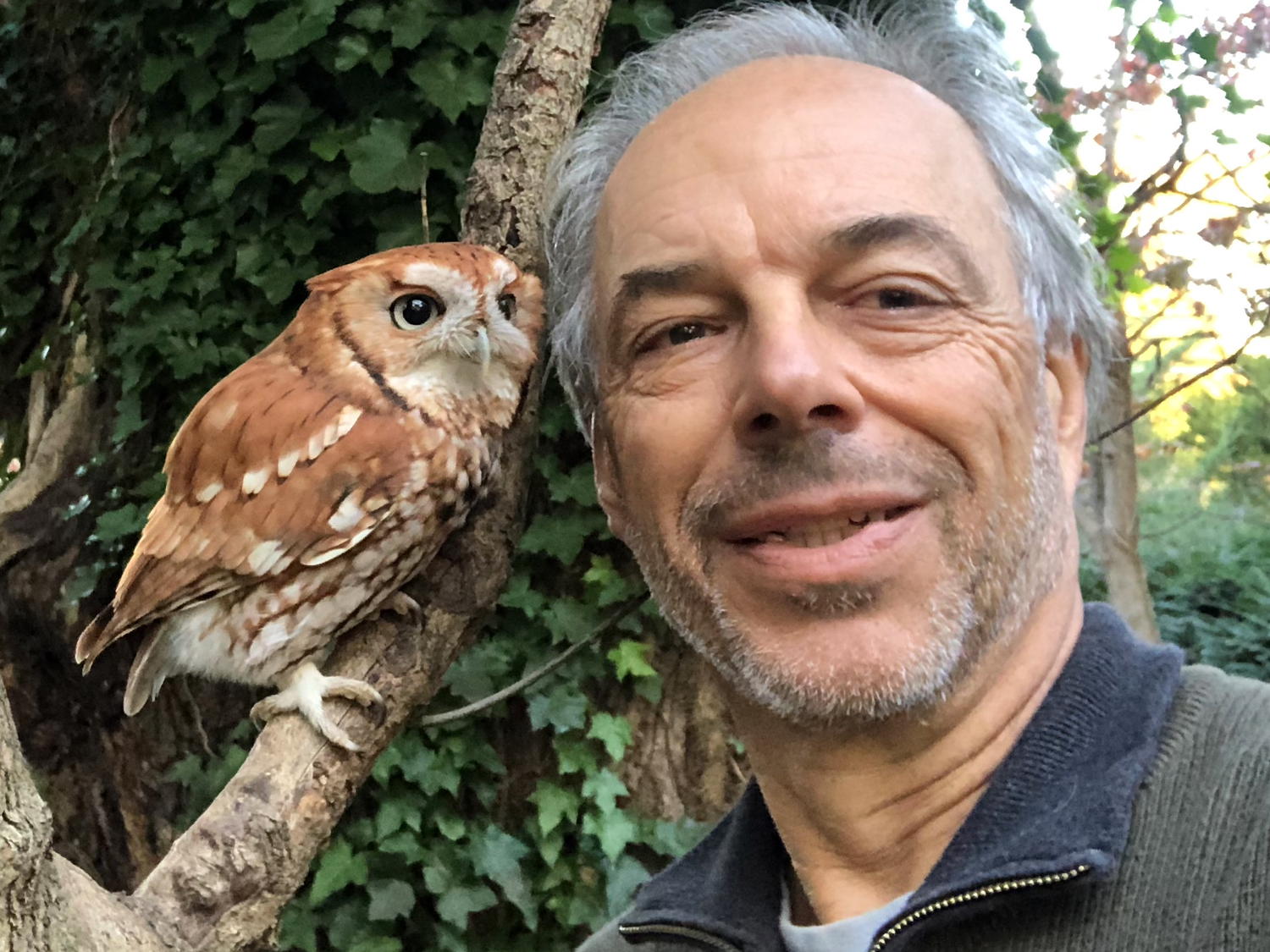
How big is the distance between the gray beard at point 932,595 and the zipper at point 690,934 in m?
0.20

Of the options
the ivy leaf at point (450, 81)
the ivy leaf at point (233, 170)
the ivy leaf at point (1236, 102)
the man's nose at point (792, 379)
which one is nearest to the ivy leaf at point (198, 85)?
the ivy leaf at point (233, 170)

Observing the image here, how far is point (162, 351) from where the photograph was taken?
5.60ft

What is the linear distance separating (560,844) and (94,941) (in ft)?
3.30

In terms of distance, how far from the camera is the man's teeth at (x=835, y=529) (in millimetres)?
771

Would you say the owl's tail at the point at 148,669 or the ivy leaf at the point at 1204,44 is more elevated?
the ivy leaf at the point at 1204,44

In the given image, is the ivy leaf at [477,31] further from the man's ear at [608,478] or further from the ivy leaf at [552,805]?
the ivy leaf at [552,805]

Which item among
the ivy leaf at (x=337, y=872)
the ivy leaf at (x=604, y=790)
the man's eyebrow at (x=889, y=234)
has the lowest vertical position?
the ivy leaf at (x=337, y=872)

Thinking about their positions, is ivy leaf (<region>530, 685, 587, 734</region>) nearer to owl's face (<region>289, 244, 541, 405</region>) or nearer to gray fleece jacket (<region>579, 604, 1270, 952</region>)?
owl's face (<region>289, 244, 541, 405</region>)

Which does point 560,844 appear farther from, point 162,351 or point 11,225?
point 11,225

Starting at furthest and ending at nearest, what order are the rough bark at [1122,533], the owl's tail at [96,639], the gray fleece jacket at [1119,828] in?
the rough bark at [1122,533] → the owl's tail at [96,639] → the gray fleece jacket at [1119,828]

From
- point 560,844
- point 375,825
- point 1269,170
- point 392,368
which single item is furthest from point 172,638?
point 1269,170

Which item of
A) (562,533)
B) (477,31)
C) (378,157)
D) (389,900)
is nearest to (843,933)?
(562,533)

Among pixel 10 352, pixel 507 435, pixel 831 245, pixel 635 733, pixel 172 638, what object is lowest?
pixel 635 733

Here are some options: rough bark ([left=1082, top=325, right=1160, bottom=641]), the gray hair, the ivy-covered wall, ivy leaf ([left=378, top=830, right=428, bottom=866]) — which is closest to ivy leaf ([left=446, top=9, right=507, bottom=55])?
the ivy-covered wall
